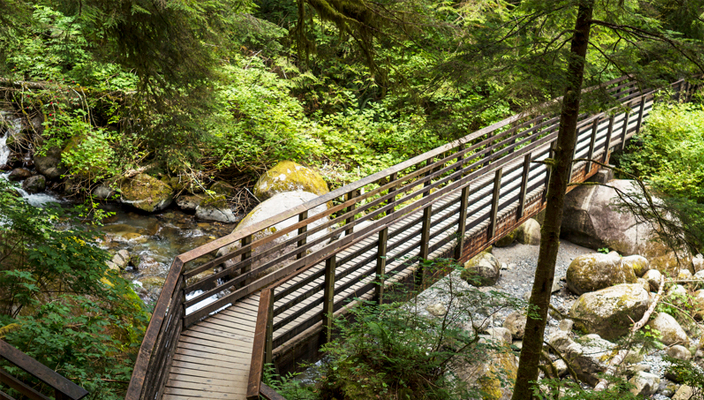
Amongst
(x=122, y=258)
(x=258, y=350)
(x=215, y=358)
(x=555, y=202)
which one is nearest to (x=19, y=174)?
(x=122, y=258)

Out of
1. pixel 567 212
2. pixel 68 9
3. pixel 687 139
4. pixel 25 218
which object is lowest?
pixel 567 212

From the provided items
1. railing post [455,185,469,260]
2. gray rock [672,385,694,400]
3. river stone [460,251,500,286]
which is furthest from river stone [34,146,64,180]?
gray rock [672,385,694,400]

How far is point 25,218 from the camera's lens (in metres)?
5.07

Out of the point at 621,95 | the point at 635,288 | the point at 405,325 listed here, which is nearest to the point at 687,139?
the point at 621,95

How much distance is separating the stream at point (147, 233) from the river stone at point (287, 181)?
113 centimetres

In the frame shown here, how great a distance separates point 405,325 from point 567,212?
9.00 meters

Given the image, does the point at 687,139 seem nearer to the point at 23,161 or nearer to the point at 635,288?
the point at 635,288

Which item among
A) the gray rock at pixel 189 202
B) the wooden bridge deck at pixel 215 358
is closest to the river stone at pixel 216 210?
the gray rock at pixel 189 202

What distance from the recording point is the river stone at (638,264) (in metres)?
10.3

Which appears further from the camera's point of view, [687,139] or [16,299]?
[687,139]

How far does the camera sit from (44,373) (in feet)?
7.12

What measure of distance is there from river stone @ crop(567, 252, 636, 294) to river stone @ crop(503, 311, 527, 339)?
6.55 feet

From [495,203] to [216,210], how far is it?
6.40 metres

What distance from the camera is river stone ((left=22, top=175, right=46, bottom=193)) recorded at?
34.9 feet
